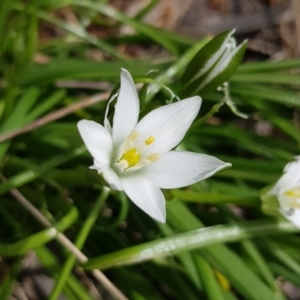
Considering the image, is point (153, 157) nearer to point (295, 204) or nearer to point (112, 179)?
point (112, 179)

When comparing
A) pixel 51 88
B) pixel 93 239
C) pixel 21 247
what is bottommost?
pixel 93 239

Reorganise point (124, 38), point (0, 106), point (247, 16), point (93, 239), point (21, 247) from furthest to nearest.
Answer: point (247, 16), point (124, 38), point (93, 239), point (0, 106), point (21, 247)

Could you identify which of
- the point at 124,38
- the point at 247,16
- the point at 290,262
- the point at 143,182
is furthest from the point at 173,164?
the point at 247,16

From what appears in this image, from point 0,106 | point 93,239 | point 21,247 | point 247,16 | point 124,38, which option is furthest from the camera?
point 247,16

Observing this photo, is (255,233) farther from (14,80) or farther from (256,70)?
(14,80)

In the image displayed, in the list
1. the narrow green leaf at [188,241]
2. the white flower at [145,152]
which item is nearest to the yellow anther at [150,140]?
the white flower at [145,152]

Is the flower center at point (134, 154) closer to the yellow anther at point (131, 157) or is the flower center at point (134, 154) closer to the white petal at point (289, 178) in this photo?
the yellow anther at point (131, 157)

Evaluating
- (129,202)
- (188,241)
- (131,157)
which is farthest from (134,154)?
(129,202)

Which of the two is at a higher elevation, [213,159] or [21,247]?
[213,159]
